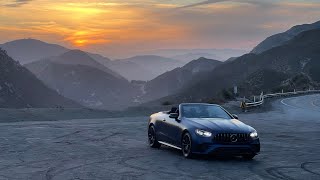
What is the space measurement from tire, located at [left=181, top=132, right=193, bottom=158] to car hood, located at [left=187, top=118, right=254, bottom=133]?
1.25 ft

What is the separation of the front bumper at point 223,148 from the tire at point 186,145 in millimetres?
189

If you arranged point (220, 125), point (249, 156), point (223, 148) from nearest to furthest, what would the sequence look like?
point (223, 148)
point (220, 125)
point (249, 156)

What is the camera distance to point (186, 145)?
1414 centimetres

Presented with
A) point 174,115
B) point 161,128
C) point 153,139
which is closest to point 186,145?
point 174,115

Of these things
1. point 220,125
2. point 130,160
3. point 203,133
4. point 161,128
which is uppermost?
point 220,125

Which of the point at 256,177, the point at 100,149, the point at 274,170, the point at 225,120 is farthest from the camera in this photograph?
the point at 100,149


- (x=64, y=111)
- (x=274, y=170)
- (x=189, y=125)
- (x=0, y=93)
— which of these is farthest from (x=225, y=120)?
(x=0, y=93)

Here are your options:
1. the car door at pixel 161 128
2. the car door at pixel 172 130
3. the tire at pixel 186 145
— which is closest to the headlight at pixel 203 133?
the tire at pixel 186 145

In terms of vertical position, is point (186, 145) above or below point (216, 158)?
above

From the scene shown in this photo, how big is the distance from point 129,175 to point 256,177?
103 inches

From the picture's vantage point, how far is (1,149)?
16.3 metres

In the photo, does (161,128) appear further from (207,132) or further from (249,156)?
(249,156)

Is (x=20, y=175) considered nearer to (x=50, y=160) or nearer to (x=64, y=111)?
(x=50, y=160)

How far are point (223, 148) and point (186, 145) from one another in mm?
1189
